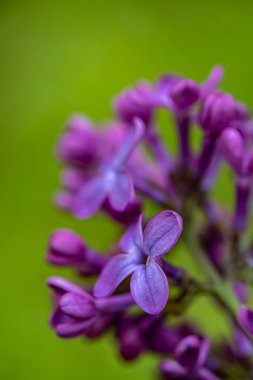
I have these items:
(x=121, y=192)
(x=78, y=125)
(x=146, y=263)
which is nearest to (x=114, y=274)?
(x=146, y=263)

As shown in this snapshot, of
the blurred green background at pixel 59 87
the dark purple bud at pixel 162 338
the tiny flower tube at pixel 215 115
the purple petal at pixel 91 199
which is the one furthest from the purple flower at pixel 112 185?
the blurred green background at pixel 59 87

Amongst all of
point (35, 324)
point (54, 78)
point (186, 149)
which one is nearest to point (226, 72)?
point (54, 78)

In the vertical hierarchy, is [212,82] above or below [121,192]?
above

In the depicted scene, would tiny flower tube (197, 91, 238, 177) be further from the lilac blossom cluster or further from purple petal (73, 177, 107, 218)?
purple petal (73, 177, 107, 218)

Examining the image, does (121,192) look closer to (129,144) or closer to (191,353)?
(129,144)

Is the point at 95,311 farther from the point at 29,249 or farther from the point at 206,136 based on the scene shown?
the point at 29,249

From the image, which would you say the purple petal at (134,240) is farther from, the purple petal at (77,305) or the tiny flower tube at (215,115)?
the tiny flower tube at (215,115)
